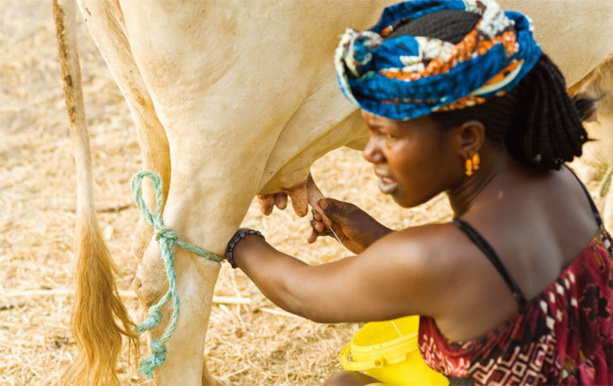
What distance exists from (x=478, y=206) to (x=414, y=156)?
184mm

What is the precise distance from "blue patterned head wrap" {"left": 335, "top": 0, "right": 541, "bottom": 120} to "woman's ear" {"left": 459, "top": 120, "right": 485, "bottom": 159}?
5 centimetres

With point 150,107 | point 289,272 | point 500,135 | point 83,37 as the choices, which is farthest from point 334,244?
point 83,37

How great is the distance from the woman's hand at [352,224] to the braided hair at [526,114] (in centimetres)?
60

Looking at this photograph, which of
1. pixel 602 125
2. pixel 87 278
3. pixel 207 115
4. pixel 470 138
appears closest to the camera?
pixel 470 138

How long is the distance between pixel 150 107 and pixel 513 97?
1194 millimetres

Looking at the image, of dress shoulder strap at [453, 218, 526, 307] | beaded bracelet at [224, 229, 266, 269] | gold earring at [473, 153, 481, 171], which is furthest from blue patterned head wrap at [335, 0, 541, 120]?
beaded bracelet at [224, 229, 266, 269]

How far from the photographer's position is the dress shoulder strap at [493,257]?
1645 millimetres

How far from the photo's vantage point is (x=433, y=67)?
5.16 ft

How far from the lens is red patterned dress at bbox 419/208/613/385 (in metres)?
1.69

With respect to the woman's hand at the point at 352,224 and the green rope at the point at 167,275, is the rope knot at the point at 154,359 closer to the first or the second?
the green rope at the point at 167,275

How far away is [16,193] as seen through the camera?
4.58m

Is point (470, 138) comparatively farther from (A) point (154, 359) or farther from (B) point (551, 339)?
(A) point (154, 359)

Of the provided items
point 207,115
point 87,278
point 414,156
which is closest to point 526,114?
point 414,156

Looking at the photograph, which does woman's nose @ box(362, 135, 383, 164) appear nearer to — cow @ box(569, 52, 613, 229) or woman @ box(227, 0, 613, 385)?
woman @ box(227, 0, 613, 385)
